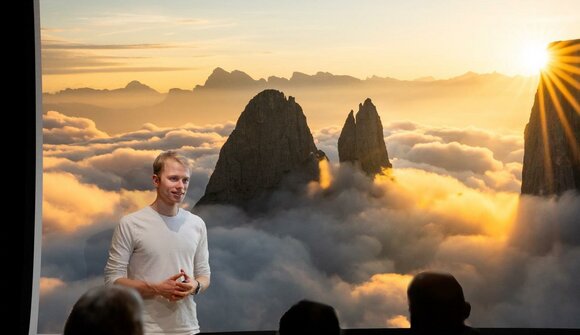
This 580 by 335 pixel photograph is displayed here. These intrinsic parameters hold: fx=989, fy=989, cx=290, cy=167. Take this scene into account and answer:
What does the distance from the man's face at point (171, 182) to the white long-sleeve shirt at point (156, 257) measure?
0.08 metres

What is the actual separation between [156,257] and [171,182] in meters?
0.29

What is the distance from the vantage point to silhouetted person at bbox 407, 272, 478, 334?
2428 millimetres

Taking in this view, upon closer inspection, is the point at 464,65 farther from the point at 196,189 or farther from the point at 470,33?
the point at 196,189

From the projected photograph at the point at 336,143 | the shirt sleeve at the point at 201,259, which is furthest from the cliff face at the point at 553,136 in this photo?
the shirt sleeve at the point at 201,259

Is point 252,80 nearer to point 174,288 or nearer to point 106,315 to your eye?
point 174,288

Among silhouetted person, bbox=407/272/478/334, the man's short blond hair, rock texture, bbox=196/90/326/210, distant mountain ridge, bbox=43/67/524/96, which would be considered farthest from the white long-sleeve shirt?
rock texture, bbox=196/90/326/210

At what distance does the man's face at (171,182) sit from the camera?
3.68 m

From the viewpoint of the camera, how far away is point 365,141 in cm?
1002

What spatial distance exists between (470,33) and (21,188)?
4687 millimetres

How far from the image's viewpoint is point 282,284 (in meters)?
10.6

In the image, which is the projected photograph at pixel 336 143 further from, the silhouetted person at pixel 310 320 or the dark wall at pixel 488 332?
the silhouetted person at pixel 310 320

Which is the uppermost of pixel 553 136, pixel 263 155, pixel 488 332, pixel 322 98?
pixel 322 98

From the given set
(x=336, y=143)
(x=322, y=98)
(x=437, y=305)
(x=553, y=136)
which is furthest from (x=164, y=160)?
(x=553, y=136)

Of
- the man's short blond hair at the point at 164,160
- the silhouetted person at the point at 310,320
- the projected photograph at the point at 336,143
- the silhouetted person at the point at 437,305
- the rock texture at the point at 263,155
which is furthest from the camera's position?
the rock texture at the point at 263,155
